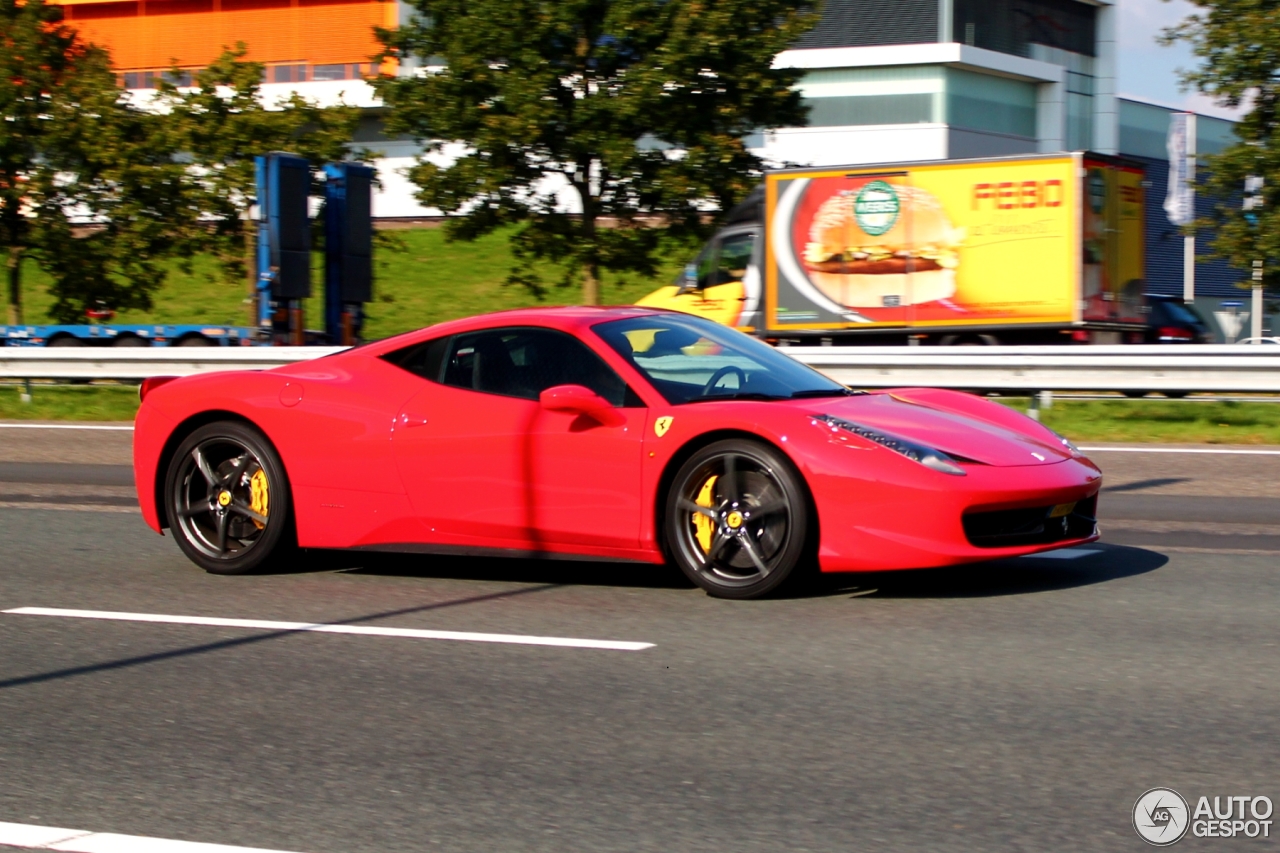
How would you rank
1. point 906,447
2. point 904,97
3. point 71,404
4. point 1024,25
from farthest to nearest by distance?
point 1024,25 < point 904,97 < point 71,404 < point 906,447

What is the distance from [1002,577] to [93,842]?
14.4ft

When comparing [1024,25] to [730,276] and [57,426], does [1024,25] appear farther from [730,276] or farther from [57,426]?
[57,426]

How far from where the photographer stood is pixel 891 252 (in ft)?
76.5

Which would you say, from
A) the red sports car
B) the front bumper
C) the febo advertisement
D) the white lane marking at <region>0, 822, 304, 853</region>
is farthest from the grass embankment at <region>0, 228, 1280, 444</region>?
the white lane marking at <region>0, 822, 304, 853</region>

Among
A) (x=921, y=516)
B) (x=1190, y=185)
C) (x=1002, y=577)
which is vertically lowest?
Result: (x=1002, y=577)

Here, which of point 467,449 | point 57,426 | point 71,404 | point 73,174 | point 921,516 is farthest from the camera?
point 73,174

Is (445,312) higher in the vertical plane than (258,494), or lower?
higher

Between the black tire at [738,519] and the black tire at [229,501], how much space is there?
199 centimetres

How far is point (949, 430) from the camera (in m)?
6.50

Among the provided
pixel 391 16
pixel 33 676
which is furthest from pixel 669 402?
pixel 391 16

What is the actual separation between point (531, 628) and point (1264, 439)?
10.2 meters

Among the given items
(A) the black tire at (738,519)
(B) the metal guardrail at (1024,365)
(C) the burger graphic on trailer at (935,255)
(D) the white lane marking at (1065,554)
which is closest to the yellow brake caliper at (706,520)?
(A) the black tire at (738,519)

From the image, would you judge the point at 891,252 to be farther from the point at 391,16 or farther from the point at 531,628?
the point at 391,16

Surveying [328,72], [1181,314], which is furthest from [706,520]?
[328,72]
